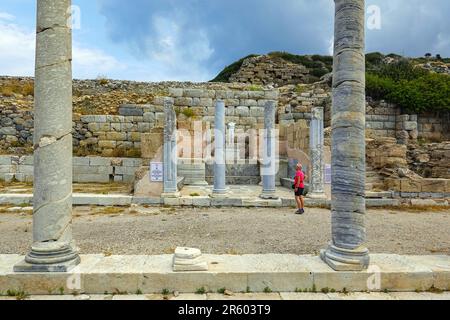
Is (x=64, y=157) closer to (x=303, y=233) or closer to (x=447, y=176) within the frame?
(x=303, y=233)

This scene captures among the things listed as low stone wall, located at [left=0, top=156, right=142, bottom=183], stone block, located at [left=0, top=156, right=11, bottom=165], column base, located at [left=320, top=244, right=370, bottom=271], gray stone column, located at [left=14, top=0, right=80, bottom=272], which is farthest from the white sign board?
stone block, located at [left=0, top=156, right=11, bottom=165]

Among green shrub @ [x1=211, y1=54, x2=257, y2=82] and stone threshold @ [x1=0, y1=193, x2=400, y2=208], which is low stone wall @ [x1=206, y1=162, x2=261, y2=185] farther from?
green shrub @ [x1=211, y1=54, x2=257, y2=82]

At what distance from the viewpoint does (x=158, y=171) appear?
11352 millimetres

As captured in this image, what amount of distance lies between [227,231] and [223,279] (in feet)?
10.9

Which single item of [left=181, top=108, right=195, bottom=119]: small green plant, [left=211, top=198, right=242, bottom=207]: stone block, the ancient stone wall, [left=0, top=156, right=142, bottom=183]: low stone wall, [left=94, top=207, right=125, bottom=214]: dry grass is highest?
the ancient stone wall

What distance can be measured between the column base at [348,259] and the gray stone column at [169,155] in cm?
712

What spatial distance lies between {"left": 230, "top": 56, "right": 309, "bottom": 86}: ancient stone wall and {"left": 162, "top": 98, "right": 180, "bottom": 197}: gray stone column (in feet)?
54.9

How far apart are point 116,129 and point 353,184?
49.1 feet

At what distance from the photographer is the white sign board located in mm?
11305

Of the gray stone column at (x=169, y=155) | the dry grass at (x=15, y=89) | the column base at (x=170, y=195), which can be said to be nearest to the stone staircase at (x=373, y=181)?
the column base at (x=170, y=195)

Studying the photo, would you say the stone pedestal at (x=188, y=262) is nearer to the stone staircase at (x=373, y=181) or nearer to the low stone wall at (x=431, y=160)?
the stone staircase at (x=373, y=181)

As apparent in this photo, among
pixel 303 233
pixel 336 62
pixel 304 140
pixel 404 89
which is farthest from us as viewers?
pixel 404 89

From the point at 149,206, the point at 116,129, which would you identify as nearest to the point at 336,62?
the point at 149,206

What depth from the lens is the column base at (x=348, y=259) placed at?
4422mm
